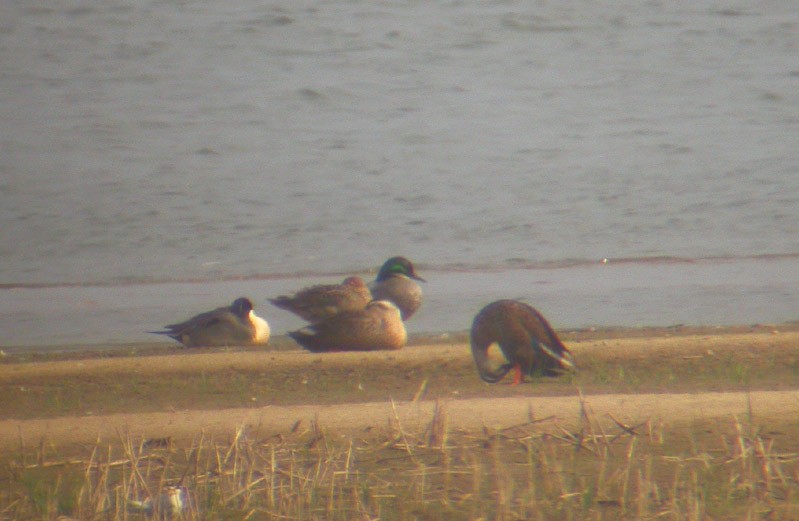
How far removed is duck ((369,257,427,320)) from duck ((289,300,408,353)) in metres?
1.67

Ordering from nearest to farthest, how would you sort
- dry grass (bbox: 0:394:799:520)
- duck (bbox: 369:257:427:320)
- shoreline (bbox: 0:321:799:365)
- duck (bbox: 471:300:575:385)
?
dry grass (bbox: 0:394:799:520) < duck (bbox: 471:300:575:385) < shoreline (bbox: 0:321:799:365) < duck (bbox: 369:257:427:320)

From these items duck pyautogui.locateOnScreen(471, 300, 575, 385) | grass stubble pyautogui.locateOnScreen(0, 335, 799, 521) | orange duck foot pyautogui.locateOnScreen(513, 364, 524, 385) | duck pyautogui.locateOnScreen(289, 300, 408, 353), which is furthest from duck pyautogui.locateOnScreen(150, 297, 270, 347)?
grass stubble pyautogui.locateOnScreen(0, 335, 799, 521)

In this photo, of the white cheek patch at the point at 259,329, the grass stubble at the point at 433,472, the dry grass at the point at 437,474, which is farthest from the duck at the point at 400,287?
the dry grass at the point at 437,474

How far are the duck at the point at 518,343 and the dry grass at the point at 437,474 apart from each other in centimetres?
178

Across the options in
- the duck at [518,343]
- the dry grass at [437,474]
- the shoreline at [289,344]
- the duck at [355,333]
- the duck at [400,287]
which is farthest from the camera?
the duck at [400,287]

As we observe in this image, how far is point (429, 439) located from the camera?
4.87 m

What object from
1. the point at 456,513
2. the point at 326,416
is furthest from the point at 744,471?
the point at 326,416

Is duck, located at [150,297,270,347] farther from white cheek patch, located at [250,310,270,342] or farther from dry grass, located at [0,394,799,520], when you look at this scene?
dry grass, located at [0,394,799,520]

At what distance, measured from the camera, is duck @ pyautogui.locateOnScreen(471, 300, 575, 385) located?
6.94 m

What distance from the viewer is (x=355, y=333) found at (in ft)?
28.5

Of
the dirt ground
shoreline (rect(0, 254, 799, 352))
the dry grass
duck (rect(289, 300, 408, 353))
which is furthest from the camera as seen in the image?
shoreline (rect(0, 254, 799, 352))

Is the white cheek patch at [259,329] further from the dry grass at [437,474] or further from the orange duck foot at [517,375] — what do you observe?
the dry grass at [437,474]

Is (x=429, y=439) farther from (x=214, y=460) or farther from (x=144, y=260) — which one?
(x=144, y=260)

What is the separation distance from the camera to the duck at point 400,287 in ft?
34.5
